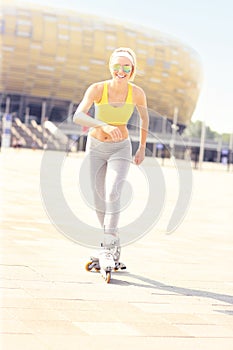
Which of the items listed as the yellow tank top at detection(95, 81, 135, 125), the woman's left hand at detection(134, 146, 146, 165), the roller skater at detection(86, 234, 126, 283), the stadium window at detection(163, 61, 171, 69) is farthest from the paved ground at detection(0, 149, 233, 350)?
the stadium window at detection(163, 61, 171, 69)

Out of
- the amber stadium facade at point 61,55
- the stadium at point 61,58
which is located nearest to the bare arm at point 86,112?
the stadium at point 61,58

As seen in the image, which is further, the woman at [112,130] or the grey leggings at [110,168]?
the grey leggings at [110,168]

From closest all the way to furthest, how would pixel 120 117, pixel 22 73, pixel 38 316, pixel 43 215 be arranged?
pixel 38 316, pixel 120 117, pixel 43 215, pixel 22 73

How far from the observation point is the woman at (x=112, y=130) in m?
6.24

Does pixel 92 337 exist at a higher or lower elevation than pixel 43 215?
higher

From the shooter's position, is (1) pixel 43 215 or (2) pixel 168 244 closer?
(2) pixel 168 244

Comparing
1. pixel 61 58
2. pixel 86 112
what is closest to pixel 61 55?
pixel 61 58

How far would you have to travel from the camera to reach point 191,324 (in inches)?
188

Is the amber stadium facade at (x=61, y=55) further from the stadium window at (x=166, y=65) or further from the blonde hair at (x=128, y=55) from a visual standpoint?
the blonde hair at (x=128, y=55)

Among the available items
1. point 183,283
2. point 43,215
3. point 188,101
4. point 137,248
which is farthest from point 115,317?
point 188,101

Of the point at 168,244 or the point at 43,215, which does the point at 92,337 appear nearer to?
the point at 168,244

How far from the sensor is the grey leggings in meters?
6.38

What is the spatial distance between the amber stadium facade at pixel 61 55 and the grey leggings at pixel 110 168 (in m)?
94.1

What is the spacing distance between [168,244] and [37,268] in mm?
2999
